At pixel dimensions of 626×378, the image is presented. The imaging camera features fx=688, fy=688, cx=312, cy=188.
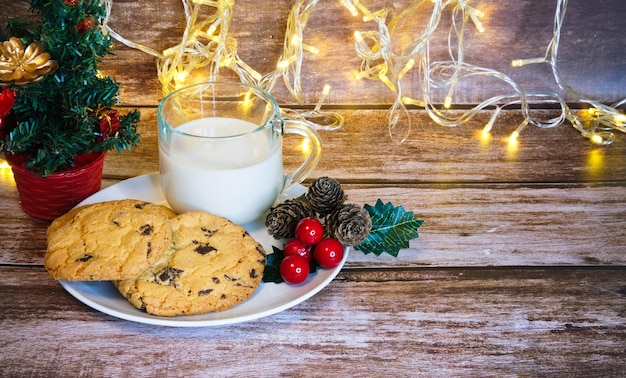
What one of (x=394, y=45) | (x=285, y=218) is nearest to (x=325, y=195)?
(x=285, y=218)

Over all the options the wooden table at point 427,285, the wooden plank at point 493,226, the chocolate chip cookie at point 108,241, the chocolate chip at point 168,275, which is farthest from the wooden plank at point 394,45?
the chocolate chip at point 168,275

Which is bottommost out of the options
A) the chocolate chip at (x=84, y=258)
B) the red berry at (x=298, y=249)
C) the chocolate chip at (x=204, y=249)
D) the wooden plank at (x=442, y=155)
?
the wooden plank at (x=442, y=155)

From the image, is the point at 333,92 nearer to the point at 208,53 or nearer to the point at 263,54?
the point at 263,54

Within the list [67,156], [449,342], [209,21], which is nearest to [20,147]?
[67,156]

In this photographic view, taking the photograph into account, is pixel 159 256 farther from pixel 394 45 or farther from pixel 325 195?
pixel 394 45

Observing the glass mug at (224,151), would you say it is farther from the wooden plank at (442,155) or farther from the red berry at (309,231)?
the wooden plank at (442,155)

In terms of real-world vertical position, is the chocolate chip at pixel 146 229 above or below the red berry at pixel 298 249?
above
